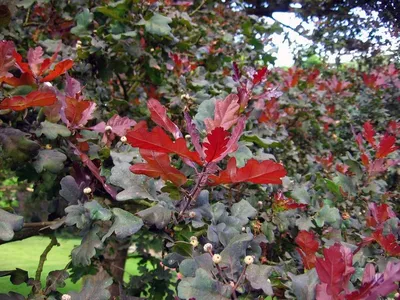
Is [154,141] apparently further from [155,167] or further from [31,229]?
[31,229]

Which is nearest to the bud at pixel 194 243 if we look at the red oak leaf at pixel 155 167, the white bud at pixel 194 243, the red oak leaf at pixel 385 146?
the white bud at pixel 194 243

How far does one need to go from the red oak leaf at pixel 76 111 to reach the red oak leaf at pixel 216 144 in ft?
1.31

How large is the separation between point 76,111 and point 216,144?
17.7 inches

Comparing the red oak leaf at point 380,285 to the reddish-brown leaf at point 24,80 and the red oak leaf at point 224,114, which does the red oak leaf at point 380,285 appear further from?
the reddish-brown leaf at point 24,80

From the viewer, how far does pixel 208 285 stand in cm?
74

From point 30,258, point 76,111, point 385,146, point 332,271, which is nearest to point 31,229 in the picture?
point 76,111

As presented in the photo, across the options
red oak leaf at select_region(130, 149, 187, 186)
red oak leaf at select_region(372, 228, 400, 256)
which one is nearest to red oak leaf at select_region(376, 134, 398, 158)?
red oak leaf at select_region(372, 228, 400, 256)

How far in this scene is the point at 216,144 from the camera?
76 centimetres

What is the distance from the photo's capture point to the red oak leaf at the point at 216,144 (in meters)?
0.75

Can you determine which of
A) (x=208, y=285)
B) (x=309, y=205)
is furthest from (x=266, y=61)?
(x=208, y=285)

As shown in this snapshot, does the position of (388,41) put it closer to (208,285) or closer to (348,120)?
(348,120)

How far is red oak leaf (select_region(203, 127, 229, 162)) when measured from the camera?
75 centimetres

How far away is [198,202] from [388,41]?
218 centimetres

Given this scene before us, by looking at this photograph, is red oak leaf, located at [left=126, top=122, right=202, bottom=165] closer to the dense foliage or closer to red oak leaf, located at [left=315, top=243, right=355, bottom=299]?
the dense foliage
